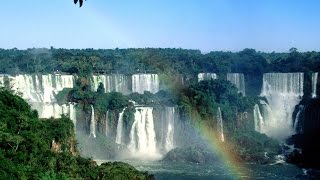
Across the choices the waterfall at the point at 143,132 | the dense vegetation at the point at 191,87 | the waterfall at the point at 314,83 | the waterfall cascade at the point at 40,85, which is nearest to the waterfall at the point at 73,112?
the dense vegetation at the point at 191,87

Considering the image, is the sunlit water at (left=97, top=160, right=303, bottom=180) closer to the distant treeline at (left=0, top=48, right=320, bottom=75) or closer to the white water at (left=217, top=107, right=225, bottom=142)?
the white water at (left=217, top=107, right=225, bottom=142)

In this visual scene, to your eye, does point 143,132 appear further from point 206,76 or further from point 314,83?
point 314,83

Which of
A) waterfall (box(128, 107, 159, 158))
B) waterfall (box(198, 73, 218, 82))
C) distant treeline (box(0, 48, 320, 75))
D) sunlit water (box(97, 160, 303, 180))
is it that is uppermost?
distant treeline (box(0, 48, 320, 75))

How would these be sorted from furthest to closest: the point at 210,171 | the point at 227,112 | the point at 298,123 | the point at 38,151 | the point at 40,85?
1. the point at 40,85
2. the point at 298,123
3. the point at 227,112
4. the point at 210,171
5. the point at 38,151

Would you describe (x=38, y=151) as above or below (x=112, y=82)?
below

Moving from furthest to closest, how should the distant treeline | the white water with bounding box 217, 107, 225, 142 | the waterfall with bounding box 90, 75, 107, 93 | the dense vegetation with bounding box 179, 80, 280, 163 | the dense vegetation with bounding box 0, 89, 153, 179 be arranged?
1. the distant treeline
2. the waterfall with bounding box 90, 75, 107, 93
3. the white water with bounding box 217, 107, 225, 142
4. the dense vegetation with bounding box 179, 80, 280, 163
5. the dense vegetation with bounding box 0, 89, 153, 179

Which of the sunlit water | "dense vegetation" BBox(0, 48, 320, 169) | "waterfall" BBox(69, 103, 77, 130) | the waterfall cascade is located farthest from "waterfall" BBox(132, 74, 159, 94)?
the sunlit water

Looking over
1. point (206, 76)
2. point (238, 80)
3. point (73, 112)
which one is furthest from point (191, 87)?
point (73, 112)

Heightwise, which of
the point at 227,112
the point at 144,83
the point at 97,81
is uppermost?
the point at 97,81
